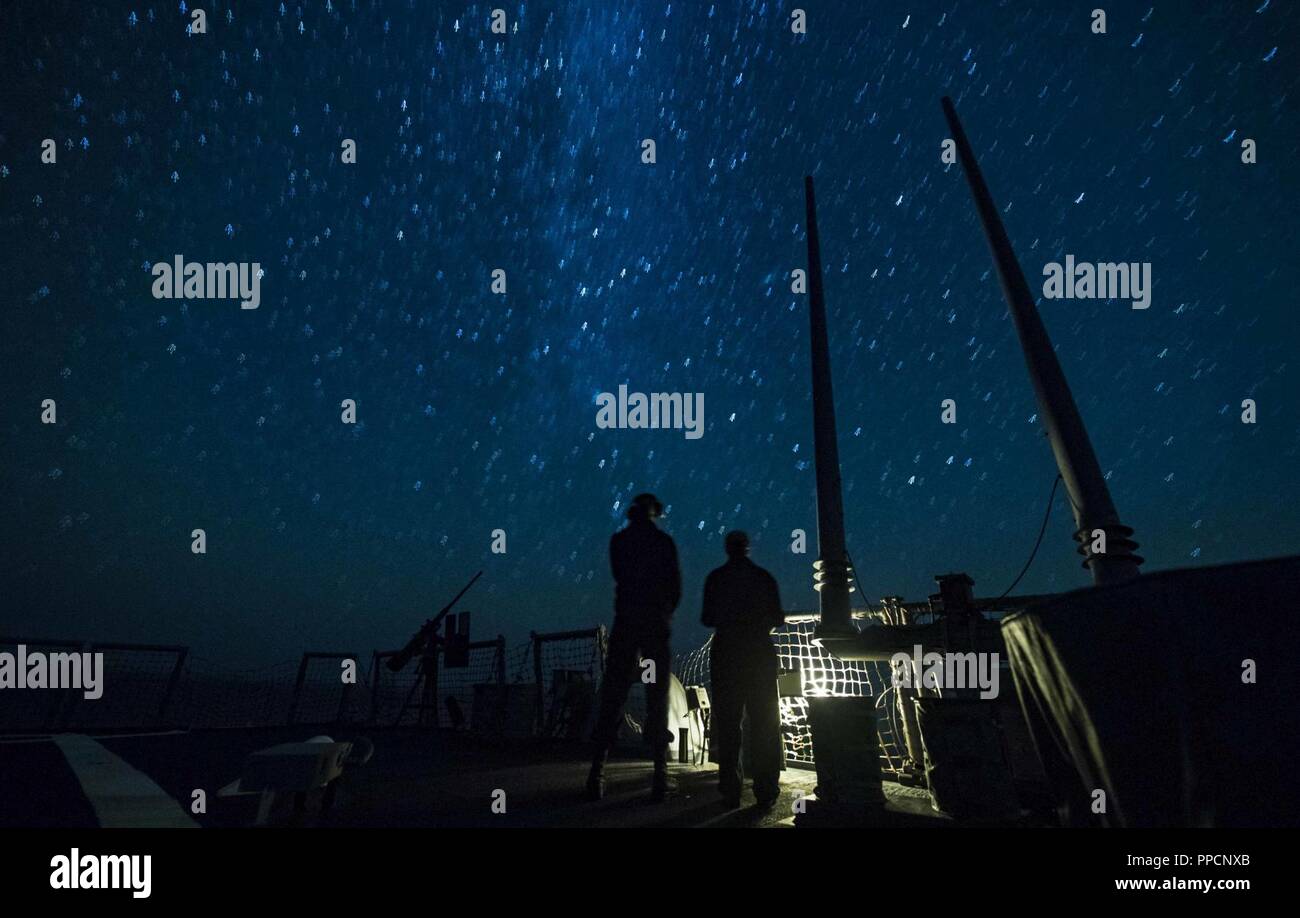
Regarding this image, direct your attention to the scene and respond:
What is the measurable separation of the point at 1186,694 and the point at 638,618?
298 centimetres

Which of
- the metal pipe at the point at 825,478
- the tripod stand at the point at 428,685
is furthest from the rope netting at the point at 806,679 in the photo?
the tripod stand at the point at 428,685

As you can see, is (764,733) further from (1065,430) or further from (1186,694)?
(1065,430)

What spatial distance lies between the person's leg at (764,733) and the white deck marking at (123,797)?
3115 millimetres

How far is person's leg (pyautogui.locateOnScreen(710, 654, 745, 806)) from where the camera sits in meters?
3.74

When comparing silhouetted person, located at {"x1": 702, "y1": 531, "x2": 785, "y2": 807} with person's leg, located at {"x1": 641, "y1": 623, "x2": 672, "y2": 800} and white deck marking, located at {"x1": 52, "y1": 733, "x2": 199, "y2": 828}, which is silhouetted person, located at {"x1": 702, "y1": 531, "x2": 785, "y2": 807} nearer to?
person's leg, located at {"x1": 641, "y1": 623, "x2": 672, "y2": 800}

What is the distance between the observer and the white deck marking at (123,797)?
241 centimetres

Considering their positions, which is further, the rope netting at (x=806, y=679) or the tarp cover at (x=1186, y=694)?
the rope netting at (x=806, y=679)

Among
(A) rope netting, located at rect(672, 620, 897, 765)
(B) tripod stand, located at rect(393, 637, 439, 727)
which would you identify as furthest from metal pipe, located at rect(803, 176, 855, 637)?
(B) tripod stand, located at rect(393, 637, 439, 727)

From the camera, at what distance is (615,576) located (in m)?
4.36

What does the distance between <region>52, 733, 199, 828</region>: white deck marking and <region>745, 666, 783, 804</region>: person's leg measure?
10.2ft

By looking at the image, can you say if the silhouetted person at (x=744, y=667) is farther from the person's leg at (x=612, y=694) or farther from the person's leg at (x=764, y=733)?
the person's leg at (x=612, y=694)

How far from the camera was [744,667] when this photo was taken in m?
4.13
